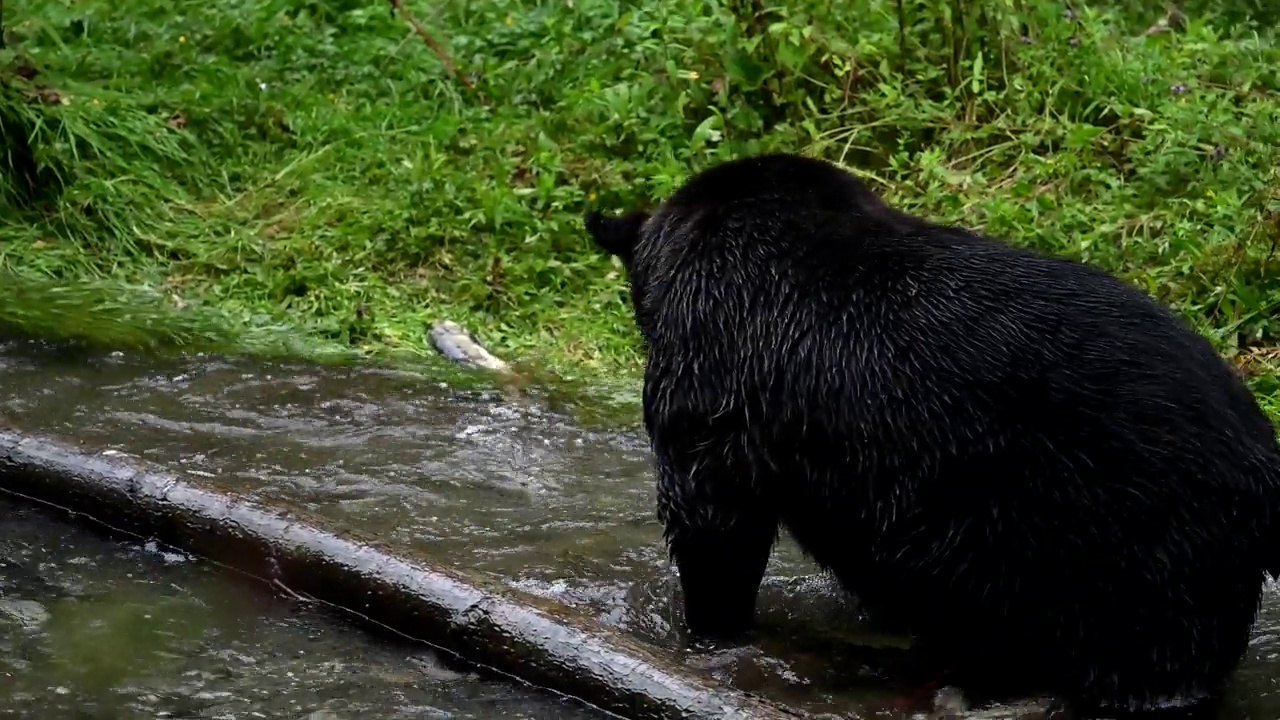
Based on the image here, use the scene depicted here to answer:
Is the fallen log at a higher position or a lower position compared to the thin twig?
lower

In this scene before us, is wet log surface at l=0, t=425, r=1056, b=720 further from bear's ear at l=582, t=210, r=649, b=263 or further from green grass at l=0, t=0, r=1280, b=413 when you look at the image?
green grass at l=0, t=0, r=1280, b=413

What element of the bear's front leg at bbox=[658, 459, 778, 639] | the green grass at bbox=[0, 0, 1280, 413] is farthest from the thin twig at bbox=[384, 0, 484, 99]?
the bear's front leg at bbox=[658, 459, 778, 639]

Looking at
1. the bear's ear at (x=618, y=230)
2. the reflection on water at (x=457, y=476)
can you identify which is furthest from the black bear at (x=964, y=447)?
the bear's ear at (x=618, y=230)

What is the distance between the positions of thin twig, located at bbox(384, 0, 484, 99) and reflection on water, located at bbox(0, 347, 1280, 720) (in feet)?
9.91

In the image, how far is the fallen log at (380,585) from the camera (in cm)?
367

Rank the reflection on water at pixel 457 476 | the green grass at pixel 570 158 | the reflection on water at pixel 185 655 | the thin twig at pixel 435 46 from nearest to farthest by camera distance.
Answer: the reflection on water at pixel 185 655, the reflection on water at pixel 457 476, the green grass at pixel 570 158, the thin twig at pixel 435 46

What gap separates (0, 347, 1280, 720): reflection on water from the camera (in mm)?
4332

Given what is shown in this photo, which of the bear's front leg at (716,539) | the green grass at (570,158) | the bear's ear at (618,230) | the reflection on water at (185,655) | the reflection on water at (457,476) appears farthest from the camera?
the green grass at (570,158)

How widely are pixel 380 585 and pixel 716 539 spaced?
916 millimetres

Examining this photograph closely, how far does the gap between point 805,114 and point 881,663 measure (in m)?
4.32

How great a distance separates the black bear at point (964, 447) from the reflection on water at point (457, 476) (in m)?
0.27

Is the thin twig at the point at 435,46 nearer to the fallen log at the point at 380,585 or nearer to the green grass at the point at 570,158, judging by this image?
the green grass at the point at 570,158

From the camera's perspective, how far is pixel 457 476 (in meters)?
5.55

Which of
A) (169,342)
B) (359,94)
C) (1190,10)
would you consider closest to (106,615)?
(169,342)
